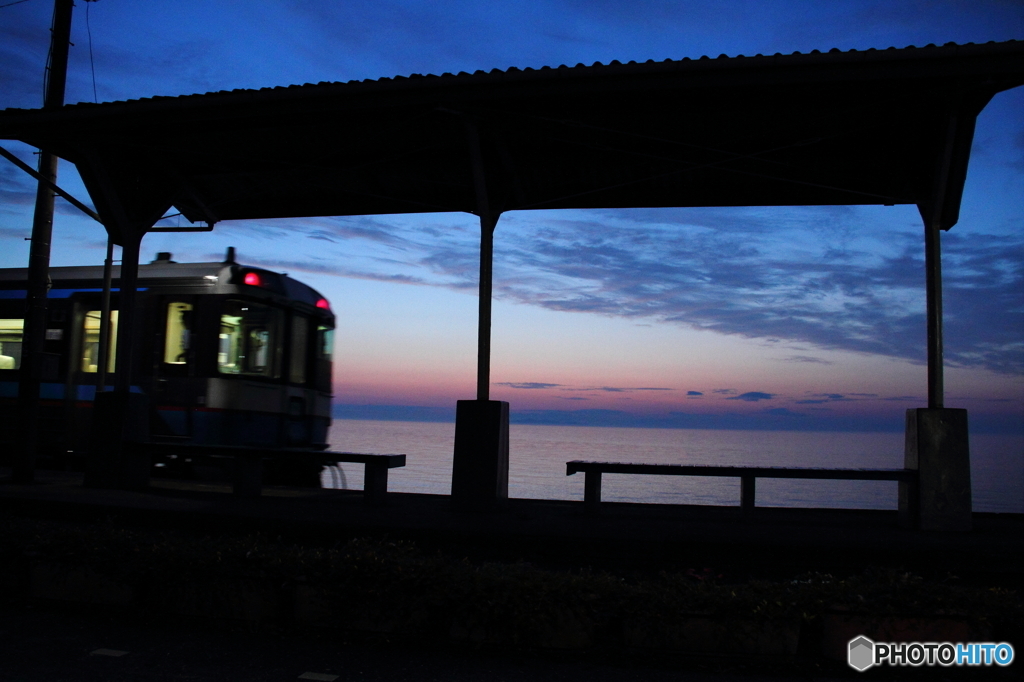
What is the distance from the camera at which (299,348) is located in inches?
509

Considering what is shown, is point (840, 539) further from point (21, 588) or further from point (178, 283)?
point (178, 283)

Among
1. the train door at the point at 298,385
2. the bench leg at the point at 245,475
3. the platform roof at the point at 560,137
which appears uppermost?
the platform roof at the point at 560,137

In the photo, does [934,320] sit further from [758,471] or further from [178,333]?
[178,333]

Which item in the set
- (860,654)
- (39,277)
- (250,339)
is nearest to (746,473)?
(860,654)

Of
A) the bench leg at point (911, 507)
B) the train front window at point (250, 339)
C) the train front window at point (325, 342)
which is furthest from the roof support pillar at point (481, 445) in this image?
the train front window at point (325, 342)

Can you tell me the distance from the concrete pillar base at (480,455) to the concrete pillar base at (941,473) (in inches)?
158

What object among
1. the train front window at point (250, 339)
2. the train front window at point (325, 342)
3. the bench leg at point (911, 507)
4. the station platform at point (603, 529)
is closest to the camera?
the station platform at point (603, 529)

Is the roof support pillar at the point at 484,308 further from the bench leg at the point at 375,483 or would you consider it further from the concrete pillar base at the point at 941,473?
the concrete pillar base at the point at 941,473

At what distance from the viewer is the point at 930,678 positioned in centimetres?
432

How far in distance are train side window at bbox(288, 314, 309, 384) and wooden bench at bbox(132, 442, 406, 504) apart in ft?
Answer: 11.8

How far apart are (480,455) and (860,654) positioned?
4264 millimetres

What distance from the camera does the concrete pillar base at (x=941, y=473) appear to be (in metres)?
7.46

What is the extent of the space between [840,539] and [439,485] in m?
14.6

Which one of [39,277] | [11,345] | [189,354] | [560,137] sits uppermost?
[560,137]
